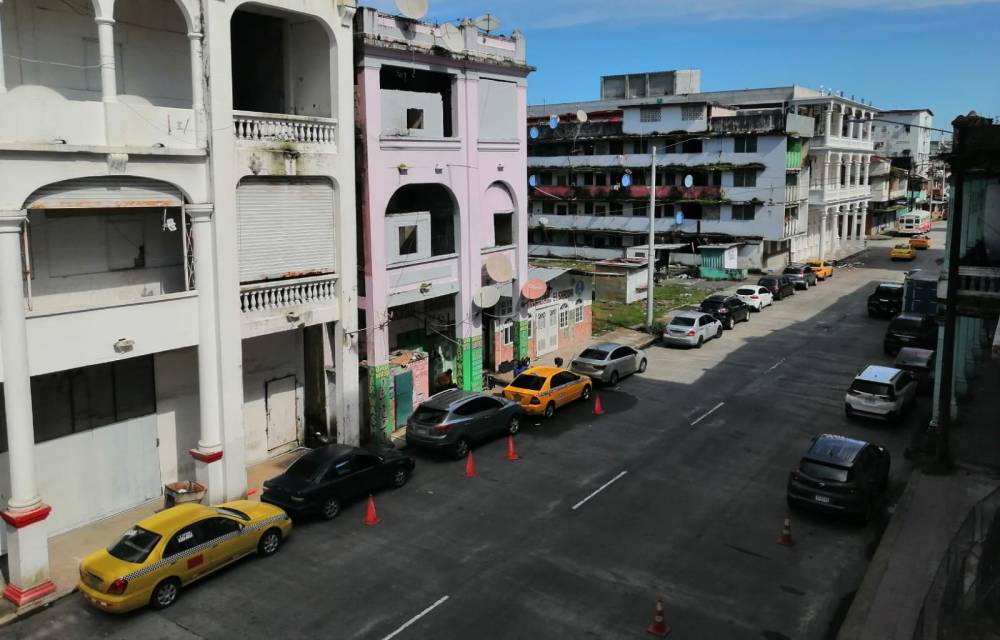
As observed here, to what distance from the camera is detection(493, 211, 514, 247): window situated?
3130 cm

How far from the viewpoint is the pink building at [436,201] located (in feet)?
79.5

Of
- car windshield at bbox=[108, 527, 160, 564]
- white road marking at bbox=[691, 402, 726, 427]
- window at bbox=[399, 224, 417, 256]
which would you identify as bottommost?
white road marking at bbox=[691, 402, 726, 427]

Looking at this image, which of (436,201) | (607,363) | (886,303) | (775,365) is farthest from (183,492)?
(886,303)

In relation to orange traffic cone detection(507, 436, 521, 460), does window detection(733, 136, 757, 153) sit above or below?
above

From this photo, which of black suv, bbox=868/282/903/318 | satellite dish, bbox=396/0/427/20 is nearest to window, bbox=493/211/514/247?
satellite dish, bbox=396/0/427/20

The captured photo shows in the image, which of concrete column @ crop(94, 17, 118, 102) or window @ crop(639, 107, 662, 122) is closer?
concrete column @ crop(94, 17, 118, 102)

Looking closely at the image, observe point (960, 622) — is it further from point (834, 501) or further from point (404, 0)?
point (404, 0)

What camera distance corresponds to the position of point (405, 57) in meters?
24.8

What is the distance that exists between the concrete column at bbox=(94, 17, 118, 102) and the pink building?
316 inches

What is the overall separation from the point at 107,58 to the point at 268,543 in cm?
1033

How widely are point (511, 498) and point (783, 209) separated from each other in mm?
43145

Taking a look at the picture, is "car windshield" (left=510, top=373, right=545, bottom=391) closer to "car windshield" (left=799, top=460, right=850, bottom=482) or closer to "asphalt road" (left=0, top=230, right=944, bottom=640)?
"asphalt road" (left=0, top=230, right=944, bottom=640)

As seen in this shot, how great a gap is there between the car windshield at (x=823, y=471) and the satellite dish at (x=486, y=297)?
13029 millimetres

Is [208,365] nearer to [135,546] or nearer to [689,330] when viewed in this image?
[135,546]
